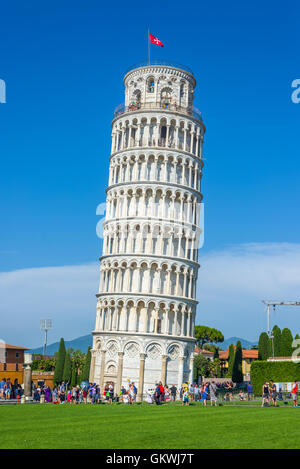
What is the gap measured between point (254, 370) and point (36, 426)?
4902 centimetres

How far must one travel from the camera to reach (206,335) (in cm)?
14125

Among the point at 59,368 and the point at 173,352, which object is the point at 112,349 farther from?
the point at 59,368

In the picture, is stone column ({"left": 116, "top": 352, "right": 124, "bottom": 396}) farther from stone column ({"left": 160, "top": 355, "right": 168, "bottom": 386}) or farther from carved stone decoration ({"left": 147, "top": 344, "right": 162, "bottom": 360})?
stone column ({"left": 160, "top": 355, "right": 168, "bottom": 386})

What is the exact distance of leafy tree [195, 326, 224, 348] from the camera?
14000cm

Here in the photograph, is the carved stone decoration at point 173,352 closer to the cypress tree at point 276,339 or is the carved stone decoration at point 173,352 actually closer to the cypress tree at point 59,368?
the cypress tree at point 276,339

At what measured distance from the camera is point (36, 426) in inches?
827

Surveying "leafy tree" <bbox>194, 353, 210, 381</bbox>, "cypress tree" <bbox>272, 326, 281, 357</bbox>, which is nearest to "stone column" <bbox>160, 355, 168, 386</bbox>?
"cypress tree" <bbox>272, 326, 281, 357</bbox>

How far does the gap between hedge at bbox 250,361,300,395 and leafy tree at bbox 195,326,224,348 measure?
7382 cm

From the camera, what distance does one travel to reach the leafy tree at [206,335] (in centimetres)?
14000

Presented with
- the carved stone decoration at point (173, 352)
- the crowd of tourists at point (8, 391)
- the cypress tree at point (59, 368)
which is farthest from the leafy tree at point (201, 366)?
the crowd of tourists at point (8, 391)

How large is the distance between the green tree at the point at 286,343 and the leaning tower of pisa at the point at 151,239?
67.5 ft

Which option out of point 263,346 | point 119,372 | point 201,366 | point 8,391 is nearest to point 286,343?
point 263,346
